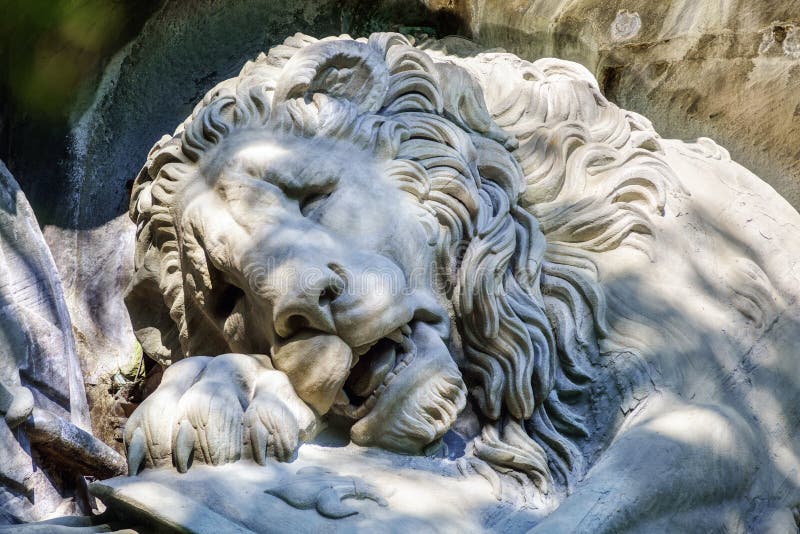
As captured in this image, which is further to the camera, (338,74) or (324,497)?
(338,74)

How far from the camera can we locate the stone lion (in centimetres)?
192

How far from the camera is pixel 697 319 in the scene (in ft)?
7.19

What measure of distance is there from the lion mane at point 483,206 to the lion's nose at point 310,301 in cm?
22

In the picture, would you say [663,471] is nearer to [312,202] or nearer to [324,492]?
[324,492]

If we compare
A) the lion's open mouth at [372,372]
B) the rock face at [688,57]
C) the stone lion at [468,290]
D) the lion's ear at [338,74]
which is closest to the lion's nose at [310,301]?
the stone lion at [468,290]

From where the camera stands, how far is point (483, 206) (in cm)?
223

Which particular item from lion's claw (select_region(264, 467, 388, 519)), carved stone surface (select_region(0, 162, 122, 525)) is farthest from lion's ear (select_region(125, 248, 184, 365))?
lion's claw (select_region(264, 467, 388, 519))

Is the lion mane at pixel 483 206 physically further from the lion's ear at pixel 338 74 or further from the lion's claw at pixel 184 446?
the lion's claw at pixel 184 446

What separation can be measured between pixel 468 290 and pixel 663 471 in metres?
0.47

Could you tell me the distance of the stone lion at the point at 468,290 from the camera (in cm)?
192

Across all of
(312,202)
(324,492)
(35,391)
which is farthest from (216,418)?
(35,391)

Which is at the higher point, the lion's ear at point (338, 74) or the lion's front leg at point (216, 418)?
the lion's ear at point (338, 74)

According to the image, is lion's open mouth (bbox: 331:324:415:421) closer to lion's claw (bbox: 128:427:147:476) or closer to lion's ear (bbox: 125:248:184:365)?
lion's claw (bbox: 128:427:147:476)

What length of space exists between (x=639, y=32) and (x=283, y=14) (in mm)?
947
